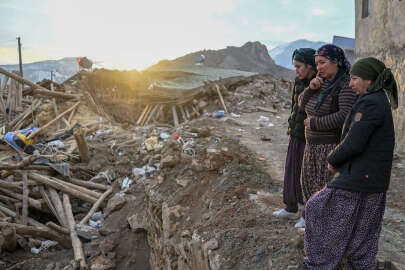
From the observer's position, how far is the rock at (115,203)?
6.96 m

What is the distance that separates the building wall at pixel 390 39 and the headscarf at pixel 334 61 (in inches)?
156

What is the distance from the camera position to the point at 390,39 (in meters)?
6.01

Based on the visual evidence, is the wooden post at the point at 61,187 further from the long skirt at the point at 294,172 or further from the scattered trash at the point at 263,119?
the long skirt at the point at 294,172

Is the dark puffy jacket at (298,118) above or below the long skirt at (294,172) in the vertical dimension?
above

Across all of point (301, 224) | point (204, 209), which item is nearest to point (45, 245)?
point (204, 209)

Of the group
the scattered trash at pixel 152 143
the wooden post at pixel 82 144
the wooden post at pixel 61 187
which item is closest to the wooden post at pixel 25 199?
the wooden post at pixel 61 187

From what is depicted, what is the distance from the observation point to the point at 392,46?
596 centimetres

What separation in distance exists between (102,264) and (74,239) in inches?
42.7

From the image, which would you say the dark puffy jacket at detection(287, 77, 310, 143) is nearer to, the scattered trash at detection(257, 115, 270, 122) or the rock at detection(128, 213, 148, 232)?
the rock at detection(128, 213, 148, 232)

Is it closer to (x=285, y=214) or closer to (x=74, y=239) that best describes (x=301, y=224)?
(x=285, y=214)

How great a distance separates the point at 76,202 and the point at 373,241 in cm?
704

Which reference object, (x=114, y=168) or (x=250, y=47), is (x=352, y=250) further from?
(x=250, y=47)

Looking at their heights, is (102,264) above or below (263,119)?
below

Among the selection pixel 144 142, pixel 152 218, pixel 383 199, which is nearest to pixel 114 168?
pixel 144 142
